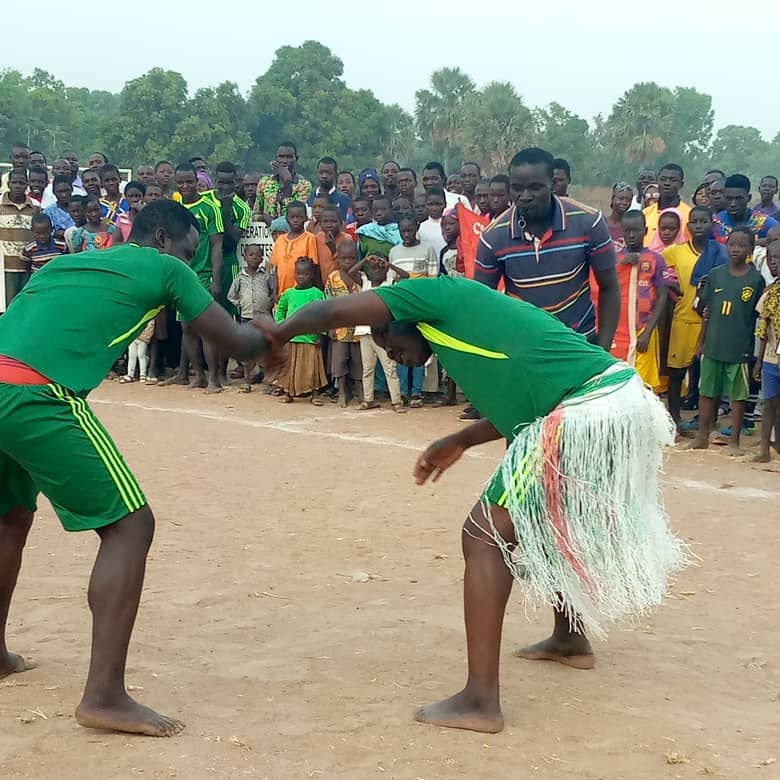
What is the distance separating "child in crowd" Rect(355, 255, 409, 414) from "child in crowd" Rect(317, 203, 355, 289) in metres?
0.54

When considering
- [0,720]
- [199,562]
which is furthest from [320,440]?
[0,720]

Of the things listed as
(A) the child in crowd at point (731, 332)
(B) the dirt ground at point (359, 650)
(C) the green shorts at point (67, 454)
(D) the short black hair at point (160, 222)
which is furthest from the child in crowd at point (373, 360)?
(C) the green shorts at point (67, 454)

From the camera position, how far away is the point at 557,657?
4.23 meters

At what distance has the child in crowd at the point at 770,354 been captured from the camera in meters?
7.88

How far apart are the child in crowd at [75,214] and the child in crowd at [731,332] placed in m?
7.31

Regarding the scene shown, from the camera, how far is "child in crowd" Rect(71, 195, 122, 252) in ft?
38.8

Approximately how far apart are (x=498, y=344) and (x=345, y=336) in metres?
6.94

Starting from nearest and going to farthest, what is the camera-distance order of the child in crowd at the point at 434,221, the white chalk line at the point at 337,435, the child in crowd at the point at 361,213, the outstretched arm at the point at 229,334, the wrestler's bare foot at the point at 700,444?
the outstretched arm at the point at 229,334 → the white chalk line at the point at 337,435 → the wrestler's bare foot at the point at 700,444 → the child in crowd at the point at 434,221 → the child in crowd at the point at 361,213

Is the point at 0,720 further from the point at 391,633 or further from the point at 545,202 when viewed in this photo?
the point at 545,202

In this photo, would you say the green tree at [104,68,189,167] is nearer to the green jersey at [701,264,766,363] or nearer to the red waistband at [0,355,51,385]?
the green jersey at [701,264,766,363]

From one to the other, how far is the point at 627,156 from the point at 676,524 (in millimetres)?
48096

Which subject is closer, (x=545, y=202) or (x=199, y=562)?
(x=545, y=202)

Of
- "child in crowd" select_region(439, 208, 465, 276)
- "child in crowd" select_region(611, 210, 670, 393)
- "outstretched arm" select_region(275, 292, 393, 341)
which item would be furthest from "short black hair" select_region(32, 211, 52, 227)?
"outstretched arm" select_region(275, 292, 393, 341)

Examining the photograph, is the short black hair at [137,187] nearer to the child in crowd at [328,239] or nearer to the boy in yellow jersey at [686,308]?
the child in crowd at [328,239]
